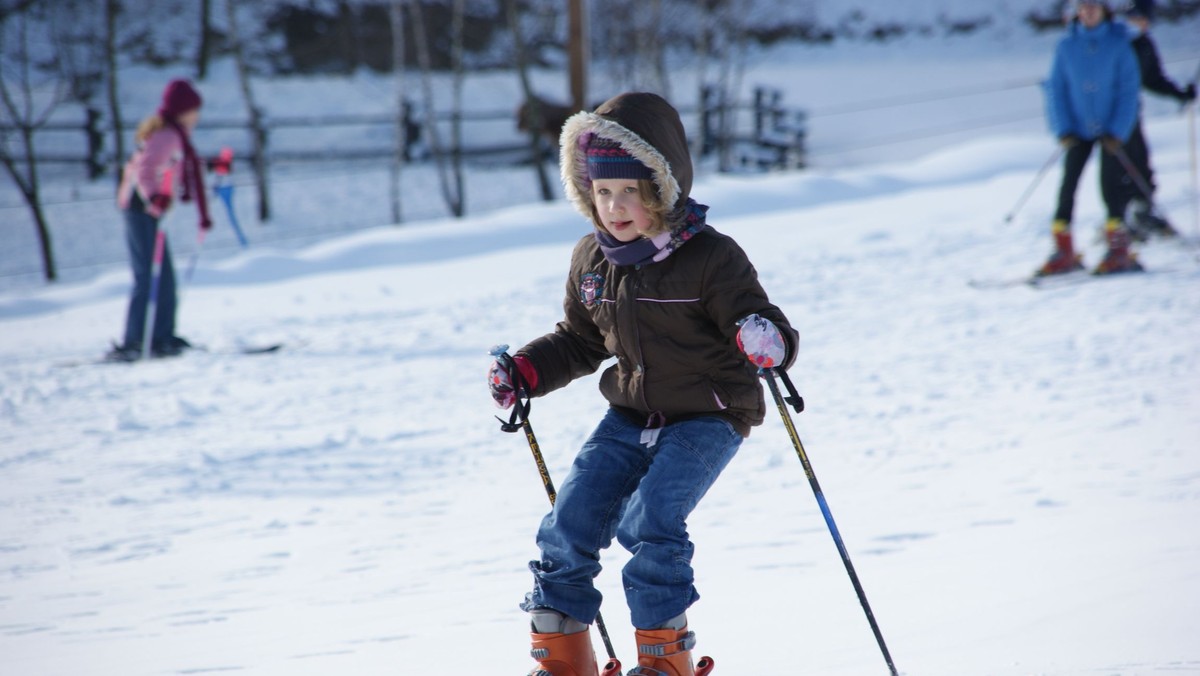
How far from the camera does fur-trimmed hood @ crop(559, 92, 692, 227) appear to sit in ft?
8.19

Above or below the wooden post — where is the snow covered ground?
below

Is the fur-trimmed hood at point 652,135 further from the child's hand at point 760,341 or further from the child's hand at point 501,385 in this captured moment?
the child's hand at point 501,385

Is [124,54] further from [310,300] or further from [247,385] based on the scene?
[247,385]

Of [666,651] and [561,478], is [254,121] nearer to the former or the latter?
[561,478]

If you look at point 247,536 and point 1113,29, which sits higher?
point 1113,29

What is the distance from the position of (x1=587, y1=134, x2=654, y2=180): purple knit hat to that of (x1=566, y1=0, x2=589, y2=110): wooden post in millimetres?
12330

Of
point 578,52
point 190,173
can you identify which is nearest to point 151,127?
point 190,173

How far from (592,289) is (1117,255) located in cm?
622

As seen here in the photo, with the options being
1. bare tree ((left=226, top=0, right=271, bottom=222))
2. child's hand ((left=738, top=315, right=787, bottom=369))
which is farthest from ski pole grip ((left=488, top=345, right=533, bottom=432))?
bare tree ((left=226, top=0, right=271, bottom=222))

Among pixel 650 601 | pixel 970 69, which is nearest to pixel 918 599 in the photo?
pixel 650 601

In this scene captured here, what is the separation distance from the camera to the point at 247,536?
4.16 metres

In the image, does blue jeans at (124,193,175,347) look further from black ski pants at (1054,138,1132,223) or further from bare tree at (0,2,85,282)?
bare tree at (0,2,85,282)

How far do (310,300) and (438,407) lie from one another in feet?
12.6

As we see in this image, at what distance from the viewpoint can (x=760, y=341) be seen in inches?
90.6
